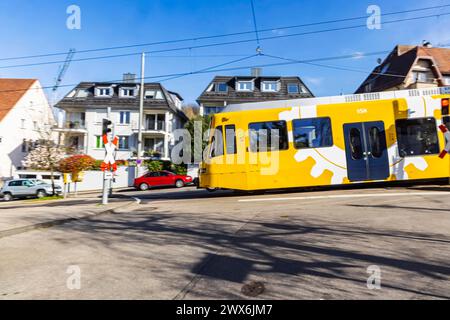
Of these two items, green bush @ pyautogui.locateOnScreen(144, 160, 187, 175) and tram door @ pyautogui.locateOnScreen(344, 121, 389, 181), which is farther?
green bush @ pyautogui.locateOnScreen(144, 160, 187, 175)

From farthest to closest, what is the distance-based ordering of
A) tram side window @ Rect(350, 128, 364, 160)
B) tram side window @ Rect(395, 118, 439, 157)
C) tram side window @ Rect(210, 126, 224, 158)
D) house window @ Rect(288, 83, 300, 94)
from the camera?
1. house window @ Rect(288, 83, 300, 94)
2. tram side window @ Rect(210, 126, 224, 158)
3. tram side window @ Rect(350, 128, 364, 160)
4. tram side window @ Rect(395, 118, 439, 157)

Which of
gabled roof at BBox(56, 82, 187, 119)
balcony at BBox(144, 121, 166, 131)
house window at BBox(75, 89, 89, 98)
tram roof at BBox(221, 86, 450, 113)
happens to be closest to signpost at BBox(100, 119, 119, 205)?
tram roof at BBox(221, 86, 450, 113)

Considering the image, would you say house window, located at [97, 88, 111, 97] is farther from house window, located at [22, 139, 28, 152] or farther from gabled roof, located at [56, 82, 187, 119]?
house window, located at [22, 139, 28, 152]

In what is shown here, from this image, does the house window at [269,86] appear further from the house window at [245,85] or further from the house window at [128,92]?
the house window at [128,92]

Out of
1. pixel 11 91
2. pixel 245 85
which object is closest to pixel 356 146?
pixel 245 85

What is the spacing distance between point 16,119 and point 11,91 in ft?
13.1

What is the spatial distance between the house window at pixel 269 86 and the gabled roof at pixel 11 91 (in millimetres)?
28898

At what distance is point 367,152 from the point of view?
11281mm

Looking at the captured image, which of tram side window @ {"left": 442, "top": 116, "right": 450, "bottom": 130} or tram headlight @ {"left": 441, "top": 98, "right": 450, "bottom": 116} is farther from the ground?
tram headlight @ {"left": 441, "top": 98, "right": 450, "bottom": 116}

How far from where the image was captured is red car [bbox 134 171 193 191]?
26.4 m

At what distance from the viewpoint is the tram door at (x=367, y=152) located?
443 inches

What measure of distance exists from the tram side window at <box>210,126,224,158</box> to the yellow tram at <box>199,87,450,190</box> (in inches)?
1.5

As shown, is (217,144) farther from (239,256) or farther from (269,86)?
(269,86)
